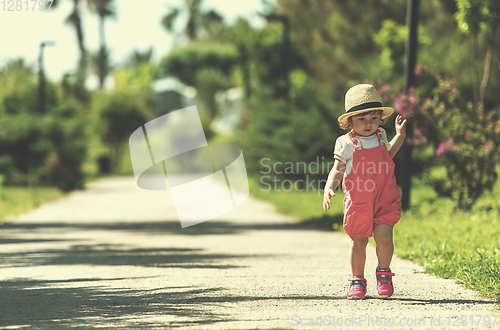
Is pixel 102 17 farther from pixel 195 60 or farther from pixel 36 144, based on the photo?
pixel 36 144

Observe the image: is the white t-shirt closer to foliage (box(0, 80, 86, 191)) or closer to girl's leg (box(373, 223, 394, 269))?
girl's leg (box(373, 223, 394, 269))

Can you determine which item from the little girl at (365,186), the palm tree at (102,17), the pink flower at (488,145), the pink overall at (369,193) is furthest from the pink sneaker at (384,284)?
the palm tree at (102,17)

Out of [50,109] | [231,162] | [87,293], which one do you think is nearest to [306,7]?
[231,162]

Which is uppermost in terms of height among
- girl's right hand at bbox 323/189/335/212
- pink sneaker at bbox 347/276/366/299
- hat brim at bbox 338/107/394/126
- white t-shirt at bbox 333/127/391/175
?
hat brim at bbox 338/107/394/126

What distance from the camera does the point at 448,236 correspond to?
827 cm

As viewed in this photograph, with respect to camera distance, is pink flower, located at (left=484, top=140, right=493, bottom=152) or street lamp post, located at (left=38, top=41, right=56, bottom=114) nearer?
pink flower, located at (left=484, top=140, right=493, bottom=152)

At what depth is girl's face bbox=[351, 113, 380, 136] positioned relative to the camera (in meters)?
5.08

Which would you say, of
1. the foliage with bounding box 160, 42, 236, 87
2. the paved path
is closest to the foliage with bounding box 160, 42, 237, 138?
the foliage with bounding box 160, 42, 236, 87

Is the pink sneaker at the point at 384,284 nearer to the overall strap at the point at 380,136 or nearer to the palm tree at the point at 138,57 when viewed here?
the overall strap at the point at 380,136

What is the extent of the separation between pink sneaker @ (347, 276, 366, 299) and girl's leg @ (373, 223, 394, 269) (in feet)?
0.74

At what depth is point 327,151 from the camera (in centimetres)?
1852

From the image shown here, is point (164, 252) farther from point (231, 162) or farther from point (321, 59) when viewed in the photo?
point (321, 59)

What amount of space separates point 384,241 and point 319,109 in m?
13.7

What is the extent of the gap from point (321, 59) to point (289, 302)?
99.0 feet
